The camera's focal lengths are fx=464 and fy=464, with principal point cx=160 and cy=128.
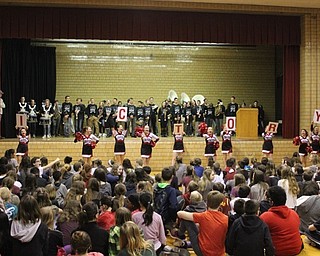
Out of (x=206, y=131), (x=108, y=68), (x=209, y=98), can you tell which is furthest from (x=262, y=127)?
(x=108, y=68)

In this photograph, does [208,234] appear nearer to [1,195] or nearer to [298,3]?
[1,195]

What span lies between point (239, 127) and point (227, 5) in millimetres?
4248

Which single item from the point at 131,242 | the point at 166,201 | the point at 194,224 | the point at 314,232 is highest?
the point at 131,242

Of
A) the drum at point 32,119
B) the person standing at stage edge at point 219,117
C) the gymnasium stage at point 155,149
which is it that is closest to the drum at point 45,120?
the drum at point 32,119

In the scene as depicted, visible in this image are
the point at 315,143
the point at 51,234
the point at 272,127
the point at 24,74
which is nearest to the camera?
the point at 51,234

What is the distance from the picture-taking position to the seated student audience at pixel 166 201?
21.0 feet

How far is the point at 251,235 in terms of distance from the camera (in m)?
4.93

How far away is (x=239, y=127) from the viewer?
16.6 metres

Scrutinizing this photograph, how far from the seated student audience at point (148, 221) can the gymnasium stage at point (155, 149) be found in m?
9.47

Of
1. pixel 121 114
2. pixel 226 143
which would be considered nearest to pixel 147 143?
pixel 121 114

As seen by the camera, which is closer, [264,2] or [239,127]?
[264,2]

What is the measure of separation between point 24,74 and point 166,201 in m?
13.4

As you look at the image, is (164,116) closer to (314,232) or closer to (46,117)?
(46,117)

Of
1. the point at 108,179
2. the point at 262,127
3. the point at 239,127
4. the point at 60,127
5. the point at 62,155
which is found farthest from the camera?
the point at 262,127
